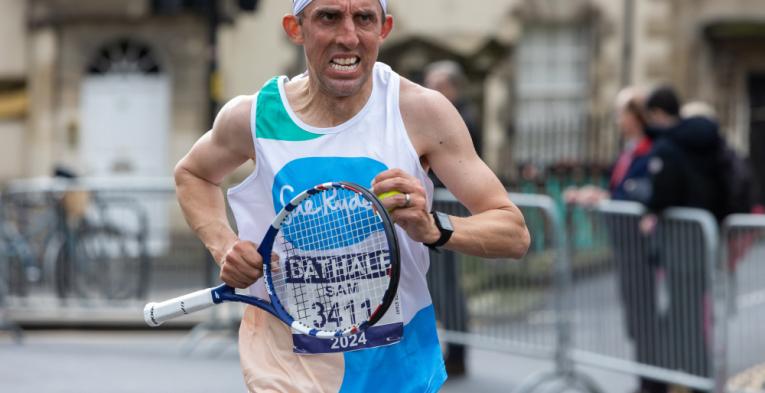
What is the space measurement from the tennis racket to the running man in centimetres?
9

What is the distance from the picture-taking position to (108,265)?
13602 mm

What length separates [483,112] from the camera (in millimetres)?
24328

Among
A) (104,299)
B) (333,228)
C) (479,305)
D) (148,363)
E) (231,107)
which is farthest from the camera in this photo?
(104,299)

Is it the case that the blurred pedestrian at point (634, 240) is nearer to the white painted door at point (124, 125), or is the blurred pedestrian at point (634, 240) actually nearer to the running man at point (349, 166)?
the running man at point (349, 166)

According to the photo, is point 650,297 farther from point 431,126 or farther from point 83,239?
point 83,239

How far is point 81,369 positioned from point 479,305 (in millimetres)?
2799

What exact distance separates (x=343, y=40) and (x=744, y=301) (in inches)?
206

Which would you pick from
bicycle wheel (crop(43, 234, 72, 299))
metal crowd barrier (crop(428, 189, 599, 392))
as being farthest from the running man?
bicycle wheel (crop(43, 234, 72, 299))

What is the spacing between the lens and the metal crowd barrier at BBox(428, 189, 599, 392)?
960 cm

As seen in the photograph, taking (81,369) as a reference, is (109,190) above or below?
above

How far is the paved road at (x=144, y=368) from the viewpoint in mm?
10328

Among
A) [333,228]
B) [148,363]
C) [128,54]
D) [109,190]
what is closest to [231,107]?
[333,228]

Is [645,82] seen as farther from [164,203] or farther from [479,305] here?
[479,305]

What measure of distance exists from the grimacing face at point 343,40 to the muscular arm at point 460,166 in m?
0.20
